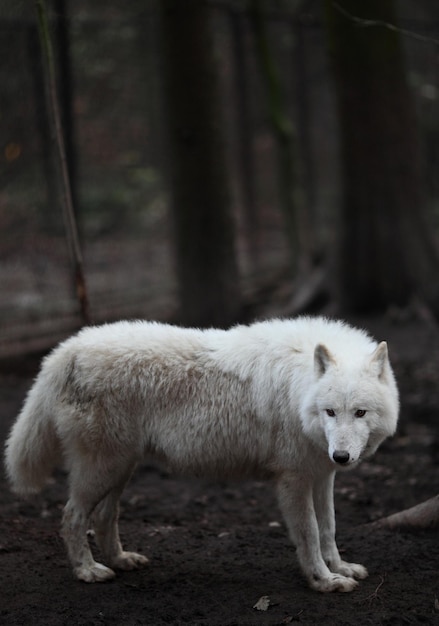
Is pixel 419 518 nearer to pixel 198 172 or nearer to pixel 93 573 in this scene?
pixel 93 573

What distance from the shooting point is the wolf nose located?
4.02 m

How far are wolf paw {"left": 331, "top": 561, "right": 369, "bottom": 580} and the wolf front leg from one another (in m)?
0.09

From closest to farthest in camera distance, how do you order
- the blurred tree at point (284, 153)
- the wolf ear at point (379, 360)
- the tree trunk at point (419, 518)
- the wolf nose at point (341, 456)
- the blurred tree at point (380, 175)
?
the wolf nose at point (341, 456) → the wolf ear at point (379, 360) → the tree trunk at point (419, 518) → the blurred tree at point (380, 175) → the blurred tree at point (284, 153)

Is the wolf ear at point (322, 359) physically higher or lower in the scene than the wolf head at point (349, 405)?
higher

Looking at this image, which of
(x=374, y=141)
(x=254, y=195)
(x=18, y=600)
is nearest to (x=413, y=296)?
(x=374, y=141)

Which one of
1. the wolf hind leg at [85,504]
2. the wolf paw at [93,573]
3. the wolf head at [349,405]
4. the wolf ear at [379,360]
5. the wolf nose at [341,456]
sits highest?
the wolf ear at [379,360]

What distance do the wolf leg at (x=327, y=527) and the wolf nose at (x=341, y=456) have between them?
2.01 feet

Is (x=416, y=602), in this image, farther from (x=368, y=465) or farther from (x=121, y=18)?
(x=121, y=18)

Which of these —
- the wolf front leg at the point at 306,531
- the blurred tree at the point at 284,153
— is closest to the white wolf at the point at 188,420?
the wolf front leg at the point at 306,531

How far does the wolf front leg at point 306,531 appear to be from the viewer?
4434 millimetres

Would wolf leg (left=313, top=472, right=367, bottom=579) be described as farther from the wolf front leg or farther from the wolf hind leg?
the wolf hind leg

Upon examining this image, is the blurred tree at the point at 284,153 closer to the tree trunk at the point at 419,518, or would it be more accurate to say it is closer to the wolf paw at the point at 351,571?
the tree trunk at the point at 419,518

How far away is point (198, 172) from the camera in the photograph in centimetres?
930

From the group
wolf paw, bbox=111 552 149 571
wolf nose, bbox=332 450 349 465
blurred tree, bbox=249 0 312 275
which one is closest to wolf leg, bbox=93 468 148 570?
wolf paw, bbox=111 552 149 571
